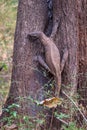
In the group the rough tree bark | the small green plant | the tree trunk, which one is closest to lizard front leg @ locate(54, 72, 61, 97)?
the rough tree bark

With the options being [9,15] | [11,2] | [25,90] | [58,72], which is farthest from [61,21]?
[9,15]

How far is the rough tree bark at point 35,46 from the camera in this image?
16.8ft

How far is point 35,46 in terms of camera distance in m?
5.23

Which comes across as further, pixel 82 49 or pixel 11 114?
pixel 82 49

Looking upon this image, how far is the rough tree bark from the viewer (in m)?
5.12

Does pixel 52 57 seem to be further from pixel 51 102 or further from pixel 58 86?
pixel 51 102

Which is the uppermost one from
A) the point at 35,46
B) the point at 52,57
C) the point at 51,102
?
the point at 35,46

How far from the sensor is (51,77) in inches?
204

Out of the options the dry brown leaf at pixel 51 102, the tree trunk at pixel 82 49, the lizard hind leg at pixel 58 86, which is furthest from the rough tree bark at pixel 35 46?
the dry brown leaf at pixel 51 102

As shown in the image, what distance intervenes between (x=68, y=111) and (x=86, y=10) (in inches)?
47.3

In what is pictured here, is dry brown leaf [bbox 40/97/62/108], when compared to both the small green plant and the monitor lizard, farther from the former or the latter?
the monitor lizard

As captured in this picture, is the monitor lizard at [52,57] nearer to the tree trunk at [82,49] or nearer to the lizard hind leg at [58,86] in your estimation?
the lizard hind leg at [58,86]

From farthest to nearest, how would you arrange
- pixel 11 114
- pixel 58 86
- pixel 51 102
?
pixel 58 86, pixel 11 114, pixel 51 102

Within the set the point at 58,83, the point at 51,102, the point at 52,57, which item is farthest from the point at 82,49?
the point at 51,102
